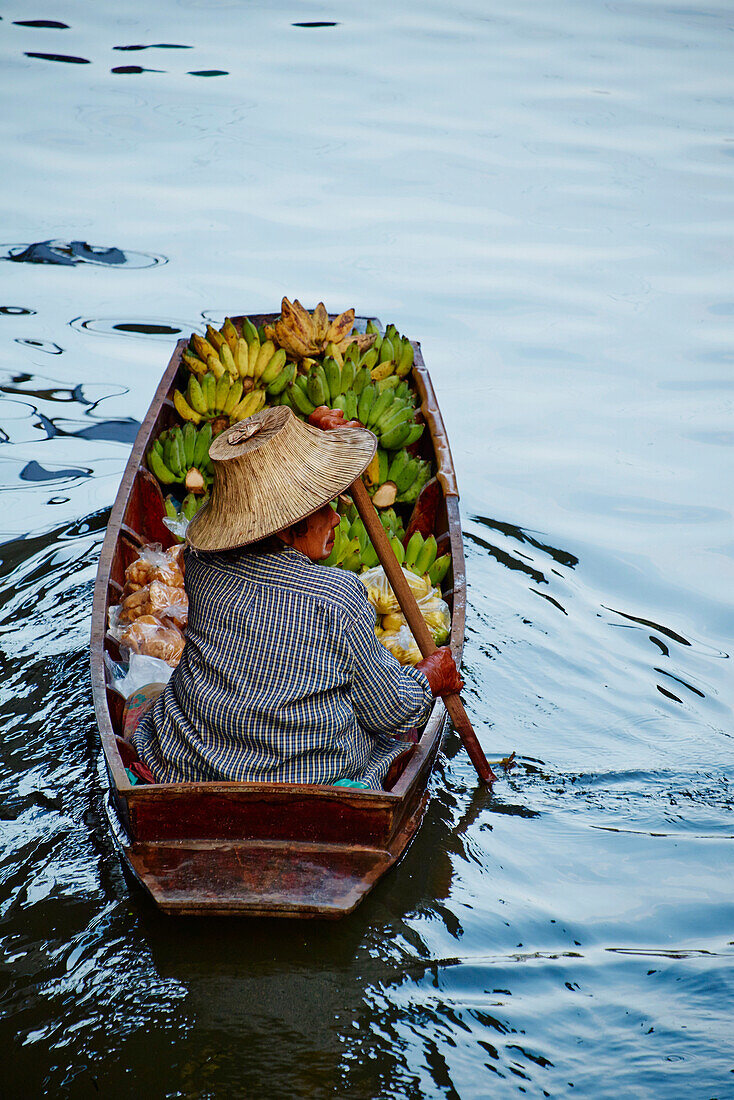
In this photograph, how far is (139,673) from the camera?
390 centimetres

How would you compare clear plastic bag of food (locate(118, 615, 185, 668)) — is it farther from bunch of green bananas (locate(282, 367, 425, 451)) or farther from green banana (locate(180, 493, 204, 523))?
bunch of green bananas (locate(282, 367, 425, 451))

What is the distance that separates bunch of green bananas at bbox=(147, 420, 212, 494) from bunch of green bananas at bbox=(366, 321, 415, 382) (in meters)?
0.97

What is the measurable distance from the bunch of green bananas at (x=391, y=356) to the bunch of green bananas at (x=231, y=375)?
1.54 feet

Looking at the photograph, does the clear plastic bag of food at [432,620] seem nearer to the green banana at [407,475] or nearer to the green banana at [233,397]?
the green banana at [407,475]

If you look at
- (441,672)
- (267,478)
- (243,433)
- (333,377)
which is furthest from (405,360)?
(267,478)

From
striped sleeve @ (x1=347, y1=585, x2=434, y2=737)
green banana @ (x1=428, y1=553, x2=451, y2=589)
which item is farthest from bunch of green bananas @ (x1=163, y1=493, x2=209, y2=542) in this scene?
striped sleeve @ (x1=347, y1=585, x2=434, y2=737)

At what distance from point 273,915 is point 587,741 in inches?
78.4

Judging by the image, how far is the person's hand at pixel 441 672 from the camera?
3.42m

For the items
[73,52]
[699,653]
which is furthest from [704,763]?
[73,52]

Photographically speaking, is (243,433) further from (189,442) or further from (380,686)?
(189,442)

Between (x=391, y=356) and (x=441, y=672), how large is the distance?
2.59 meters

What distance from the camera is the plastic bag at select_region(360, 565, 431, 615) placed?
4.21 metres

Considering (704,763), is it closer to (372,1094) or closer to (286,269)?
(372,1094)

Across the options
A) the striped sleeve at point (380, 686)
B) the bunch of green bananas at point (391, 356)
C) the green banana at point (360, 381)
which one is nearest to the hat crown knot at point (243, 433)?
the striped sleeve at point (380, 686)
